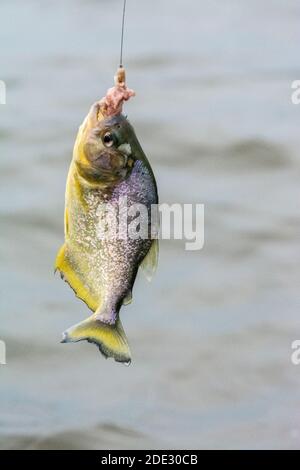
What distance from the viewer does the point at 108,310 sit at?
261cm

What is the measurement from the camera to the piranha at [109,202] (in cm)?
257

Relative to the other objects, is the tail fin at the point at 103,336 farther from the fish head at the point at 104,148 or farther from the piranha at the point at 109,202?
the fish head at the point at 104,148

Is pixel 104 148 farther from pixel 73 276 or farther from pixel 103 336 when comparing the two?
pixel 103 336

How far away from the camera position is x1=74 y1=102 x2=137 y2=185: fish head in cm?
257

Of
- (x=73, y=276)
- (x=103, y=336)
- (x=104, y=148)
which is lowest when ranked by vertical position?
(x=103, y=336)

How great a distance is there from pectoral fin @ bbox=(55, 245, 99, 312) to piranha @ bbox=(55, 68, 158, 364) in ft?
0.10

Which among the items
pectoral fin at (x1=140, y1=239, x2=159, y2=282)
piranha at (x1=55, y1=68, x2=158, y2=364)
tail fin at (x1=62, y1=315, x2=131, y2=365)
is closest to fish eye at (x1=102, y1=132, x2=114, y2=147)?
piranha at (x1=55, y1=68, x2=158, y2=364)

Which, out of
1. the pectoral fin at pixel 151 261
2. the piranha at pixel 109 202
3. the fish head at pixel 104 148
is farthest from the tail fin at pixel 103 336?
the fish head at pixel 104 148

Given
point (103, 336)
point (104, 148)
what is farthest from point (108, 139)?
point (103, 336)

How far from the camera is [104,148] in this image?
2.60 metres

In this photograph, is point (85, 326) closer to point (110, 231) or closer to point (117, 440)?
point (110, 231)

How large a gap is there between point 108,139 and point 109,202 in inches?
6.0

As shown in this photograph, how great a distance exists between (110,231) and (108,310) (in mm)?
193

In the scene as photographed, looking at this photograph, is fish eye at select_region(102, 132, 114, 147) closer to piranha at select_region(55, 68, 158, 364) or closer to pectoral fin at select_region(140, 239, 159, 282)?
piranha at select_region(55, 68, 158, 364)
